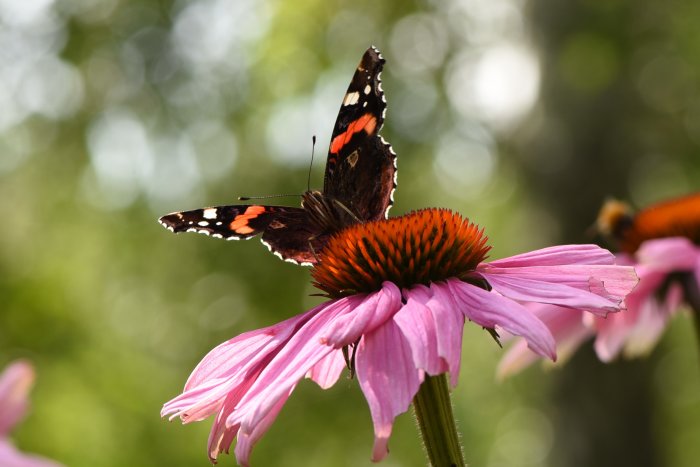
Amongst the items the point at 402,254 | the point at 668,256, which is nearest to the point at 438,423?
the point at 402,254

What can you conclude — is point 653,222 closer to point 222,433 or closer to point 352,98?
point 352,98

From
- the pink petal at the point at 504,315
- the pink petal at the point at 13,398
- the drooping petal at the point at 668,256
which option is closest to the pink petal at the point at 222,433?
the pink petal at the point at 504,315

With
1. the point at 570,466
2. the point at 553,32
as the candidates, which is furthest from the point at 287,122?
the point at 570,466

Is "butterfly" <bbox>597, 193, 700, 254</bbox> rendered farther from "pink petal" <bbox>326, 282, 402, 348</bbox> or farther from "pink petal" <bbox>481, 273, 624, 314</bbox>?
"pink petal" <bbox>326, 282, 402, 348</bbox>

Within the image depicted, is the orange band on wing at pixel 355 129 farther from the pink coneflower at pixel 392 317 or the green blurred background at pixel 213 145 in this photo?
the green blurred background at pixel 213 145

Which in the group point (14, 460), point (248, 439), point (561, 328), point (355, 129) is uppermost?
point (355, 129)

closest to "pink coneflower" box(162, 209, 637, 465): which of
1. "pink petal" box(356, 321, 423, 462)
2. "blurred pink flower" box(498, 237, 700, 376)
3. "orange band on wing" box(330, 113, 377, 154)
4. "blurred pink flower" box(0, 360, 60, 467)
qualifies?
"pink petal" box(356, 321, 423, 462)

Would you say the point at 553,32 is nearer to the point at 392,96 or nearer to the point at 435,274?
the point at 392,96
